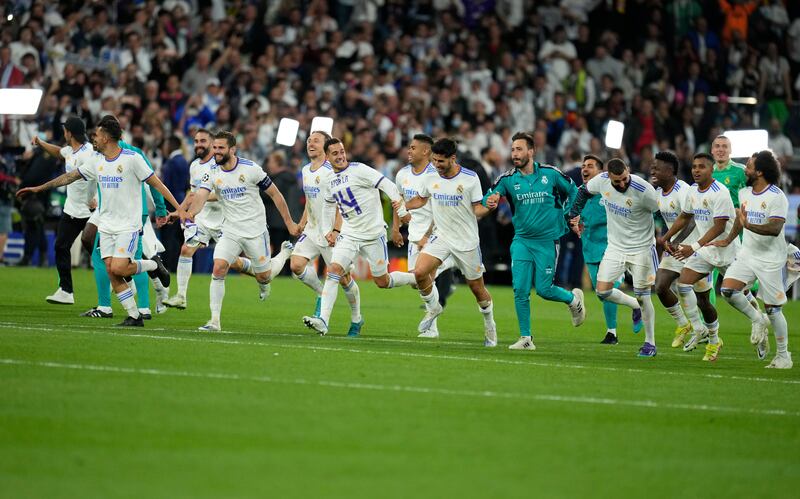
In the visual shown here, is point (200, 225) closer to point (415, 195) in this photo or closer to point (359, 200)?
point (359, 200)

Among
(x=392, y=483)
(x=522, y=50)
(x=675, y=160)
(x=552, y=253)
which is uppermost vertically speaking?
(x=522, y=50)

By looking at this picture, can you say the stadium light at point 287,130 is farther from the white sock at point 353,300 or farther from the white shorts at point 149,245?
the white sock at point 353,300

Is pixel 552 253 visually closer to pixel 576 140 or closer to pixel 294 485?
pixel 294 485

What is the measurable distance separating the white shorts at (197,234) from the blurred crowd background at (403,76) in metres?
5.06

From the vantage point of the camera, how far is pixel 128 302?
51.8 feet

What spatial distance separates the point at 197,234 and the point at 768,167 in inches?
353

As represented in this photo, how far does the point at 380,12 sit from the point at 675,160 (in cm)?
1917

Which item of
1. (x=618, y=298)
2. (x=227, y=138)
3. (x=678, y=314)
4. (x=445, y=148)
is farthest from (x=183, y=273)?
(x=678, y=314)

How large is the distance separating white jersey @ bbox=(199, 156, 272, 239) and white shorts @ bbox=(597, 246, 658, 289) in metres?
4.30

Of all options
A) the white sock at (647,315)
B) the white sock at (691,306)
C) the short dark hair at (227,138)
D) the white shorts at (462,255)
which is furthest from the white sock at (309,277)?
the white sock at (691,306)

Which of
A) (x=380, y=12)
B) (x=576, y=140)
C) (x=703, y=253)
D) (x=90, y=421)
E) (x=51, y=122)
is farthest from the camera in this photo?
(x=380, y=12)

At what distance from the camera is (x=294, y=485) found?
7.44 metres

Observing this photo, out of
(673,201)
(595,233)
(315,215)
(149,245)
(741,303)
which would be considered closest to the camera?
(741,303)

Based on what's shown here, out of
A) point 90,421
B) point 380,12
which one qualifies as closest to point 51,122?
point 380,12
